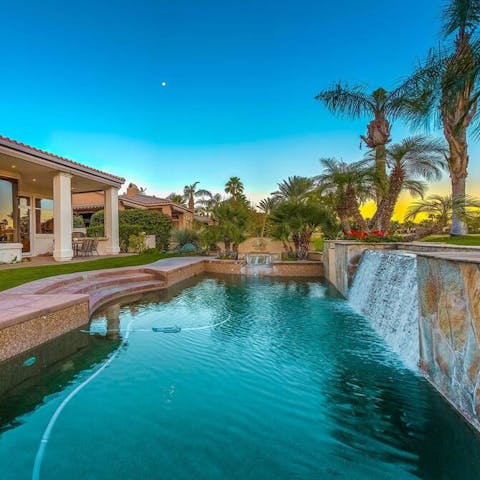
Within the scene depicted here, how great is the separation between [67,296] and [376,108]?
15.2 metres

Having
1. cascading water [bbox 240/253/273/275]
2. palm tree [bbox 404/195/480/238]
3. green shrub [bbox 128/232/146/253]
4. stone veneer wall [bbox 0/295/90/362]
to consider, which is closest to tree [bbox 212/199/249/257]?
cascading water [bbox 240/253/273/275]

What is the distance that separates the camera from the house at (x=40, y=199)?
12031 mm

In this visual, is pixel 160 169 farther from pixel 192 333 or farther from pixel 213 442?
pixel 213 442

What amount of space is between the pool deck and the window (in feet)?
27.2

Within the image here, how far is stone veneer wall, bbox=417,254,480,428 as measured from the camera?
287 centimetres

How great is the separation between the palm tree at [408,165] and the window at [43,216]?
1742 centimetres

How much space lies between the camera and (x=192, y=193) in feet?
148

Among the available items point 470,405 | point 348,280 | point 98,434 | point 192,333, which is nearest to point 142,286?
point 192,333

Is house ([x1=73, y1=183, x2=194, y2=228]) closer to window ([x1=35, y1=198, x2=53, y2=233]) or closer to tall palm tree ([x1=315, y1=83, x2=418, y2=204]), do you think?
window ([x1=35, y1=198, x2=53, y2=233])

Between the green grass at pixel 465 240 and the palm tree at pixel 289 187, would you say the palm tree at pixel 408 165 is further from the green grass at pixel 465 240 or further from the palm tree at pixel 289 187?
the palm tree at pixel 289 187

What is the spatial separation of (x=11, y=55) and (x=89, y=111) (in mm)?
4190

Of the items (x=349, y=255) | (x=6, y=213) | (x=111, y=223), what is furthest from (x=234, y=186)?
(x=349, y=255)

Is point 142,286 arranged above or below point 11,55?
below

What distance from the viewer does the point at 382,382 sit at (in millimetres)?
3943
